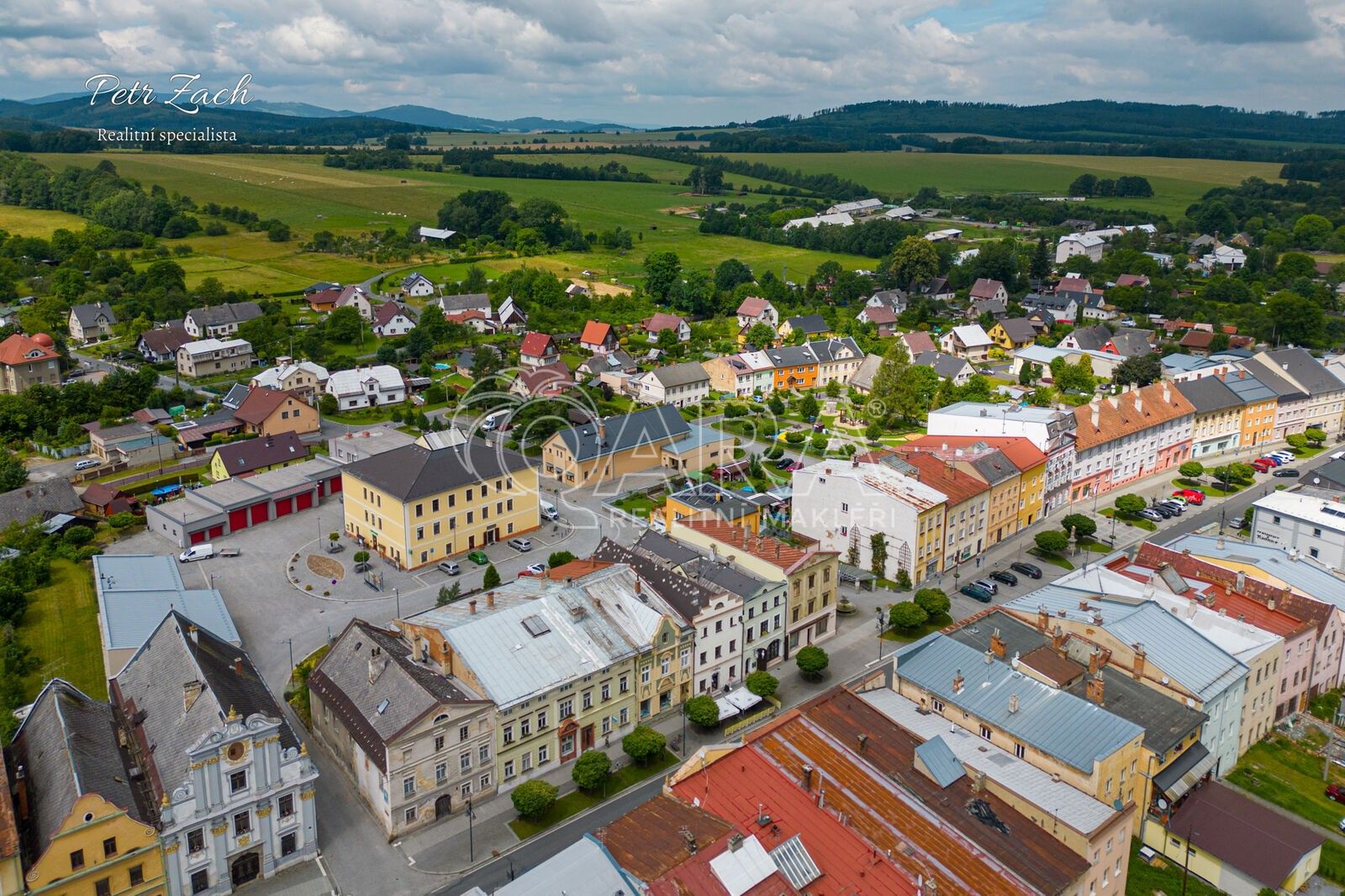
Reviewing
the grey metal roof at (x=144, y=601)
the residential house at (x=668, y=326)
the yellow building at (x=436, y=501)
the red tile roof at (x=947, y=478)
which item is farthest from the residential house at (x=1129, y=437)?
the grey metal roof at (x=144, y=601)

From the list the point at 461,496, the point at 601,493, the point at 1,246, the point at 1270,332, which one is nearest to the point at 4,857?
the point at 461,496

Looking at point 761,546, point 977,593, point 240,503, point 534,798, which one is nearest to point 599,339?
point 240,503

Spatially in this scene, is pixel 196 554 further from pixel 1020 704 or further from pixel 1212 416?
pixel 1212 416

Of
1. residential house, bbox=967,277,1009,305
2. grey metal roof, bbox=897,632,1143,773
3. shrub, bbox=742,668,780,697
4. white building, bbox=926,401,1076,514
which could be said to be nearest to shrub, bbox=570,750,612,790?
shrub, bbox=742,668,780,697

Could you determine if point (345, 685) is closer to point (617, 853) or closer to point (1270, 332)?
point (617, 853)

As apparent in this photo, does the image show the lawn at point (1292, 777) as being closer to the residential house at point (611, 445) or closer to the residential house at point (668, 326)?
the residential house at point (611, 445)

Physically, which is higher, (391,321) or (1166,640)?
(391,321)
